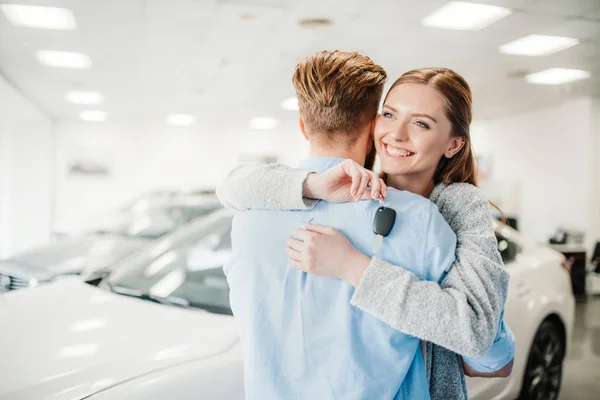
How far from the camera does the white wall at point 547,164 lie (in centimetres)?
866

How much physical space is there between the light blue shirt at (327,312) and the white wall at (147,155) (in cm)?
1258

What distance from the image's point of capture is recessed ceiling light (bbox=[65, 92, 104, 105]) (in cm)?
920

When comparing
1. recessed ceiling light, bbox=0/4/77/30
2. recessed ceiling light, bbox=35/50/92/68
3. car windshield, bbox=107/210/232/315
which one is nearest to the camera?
car windshield, bbox=107/210/232/315

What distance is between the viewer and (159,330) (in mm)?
1621

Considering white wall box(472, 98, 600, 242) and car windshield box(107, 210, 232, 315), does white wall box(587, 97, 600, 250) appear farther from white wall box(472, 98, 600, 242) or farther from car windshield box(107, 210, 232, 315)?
car windshield box(107, 210, 232, 315)

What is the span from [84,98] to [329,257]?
10035mm

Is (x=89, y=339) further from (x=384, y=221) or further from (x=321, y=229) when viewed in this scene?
(x=384, y=221)

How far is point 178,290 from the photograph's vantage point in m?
2.04

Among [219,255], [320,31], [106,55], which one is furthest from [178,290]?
[106,55]

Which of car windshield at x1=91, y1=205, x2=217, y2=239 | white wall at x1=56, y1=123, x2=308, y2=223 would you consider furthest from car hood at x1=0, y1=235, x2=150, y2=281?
white wall at x1=56, y1=123, x2=308, y2=223

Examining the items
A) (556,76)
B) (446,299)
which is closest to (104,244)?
(446,299)

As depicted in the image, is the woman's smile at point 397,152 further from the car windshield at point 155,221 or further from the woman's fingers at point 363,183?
the car windshield at point 155,221

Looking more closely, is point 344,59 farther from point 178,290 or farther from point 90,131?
point 90,131

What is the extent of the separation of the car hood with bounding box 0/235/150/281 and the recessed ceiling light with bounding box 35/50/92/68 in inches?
129
